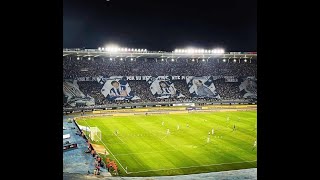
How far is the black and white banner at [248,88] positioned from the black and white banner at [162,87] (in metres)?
14.5

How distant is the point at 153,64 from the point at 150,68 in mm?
1730

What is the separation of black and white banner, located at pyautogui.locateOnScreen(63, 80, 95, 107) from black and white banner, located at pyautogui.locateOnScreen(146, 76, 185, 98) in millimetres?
14396

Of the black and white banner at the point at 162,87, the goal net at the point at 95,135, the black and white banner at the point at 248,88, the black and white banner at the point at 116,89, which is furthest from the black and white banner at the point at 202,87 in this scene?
the goal net at the point at 95,135

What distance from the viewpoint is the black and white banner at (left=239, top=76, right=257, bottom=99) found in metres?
75.4

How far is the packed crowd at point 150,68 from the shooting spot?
7262cm

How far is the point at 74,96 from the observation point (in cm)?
6144

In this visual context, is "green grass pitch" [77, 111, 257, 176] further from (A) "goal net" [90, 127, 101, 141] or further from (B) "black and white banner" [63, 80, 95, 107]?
(B) "black and white banner" [63, 80, 95, 107]

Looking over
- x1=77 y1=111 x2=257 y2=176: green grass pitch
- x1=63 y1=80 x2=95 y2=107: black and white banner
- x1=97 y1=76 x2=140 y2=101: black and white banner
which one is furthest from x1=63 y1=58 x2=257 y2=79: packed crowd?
x1=77 y1=111 x2=257 y2=176: green grass pitch

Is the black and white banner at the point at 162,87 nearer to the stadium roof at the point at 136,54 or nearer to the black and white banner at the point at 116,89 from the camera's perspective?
the stadium roof at the point at 136,54
